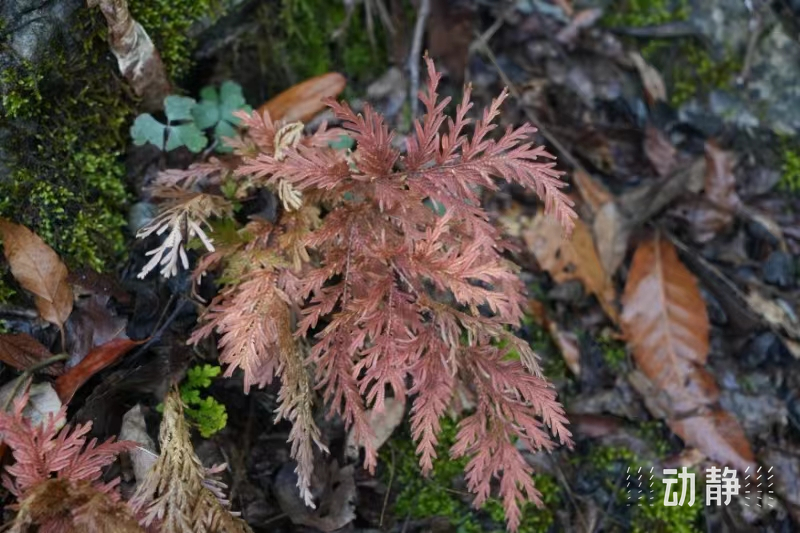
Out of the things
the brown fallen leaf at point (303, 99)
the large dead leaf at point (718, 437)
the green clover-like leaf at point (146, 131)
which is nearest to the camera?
the green clover-like leaf at point (146, 131)

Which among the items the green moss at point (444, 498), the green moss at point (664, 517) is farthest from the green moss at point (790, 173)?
the green moss at point (444, 498)

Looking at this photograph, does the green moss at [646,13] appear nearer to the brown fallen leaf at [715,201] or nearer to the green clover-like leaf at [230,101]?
the brown fallen leaf at [715,201]

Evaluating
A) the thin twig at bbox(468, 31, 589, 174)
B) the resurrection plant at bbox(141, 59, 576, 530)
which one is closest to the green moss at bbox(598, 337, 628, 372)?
the thin twig at bbox(468, 31, 589, 174)

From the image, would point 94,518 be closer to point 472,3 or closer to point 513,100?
point 513,100

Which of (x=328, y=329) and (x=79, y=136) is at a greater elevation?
(x=79, y=136)

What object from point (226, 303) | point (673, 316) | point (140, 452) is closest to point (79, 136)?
point (226, 303)
